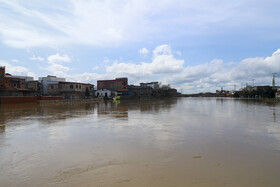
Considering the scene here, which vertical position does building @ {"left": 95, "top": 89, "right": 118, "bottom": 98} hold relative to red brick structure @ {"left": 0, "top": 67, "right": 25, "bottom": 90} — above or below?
below

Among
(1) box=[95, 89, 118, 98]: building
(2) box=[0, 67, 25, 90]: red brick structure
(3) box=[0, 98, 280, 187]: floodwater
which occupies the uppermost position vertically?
(2) box=[0, 67, 25, 90]: red brick structure

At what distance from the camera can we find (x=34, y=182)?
4812 mm

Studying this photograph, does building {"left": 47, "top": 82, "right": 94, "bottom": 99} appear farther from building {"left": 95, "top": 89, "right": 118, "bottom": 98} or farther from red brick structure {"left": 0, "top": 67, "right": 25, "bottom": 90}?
red brick structure {"left": 0, "top": 67, "right": 25, "bottom": 90}

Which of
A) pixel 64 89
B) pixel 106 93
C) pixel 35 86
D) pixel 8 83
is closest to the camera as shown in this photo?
pixel 8 83

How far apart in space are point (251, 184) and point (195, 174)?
1.41 m

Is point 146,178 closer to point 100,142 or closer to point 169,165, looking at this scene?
point 169,165

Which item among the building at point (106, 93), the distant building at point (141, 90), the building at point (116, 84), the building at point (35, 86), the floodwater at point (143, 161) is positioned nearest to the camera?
the floodwater at point (143, 161)

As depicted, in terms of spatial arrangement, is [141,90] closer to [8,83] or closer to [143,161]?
[8,83]

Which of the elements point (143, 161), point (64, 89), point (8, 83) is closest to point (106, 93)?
point (64, 89)

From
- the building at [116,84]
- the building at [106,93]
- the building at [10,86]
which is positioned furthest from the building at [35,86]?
the building at [116,84]

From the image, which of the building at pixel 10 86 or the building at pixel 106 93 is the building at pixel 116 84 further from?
the building at pixel 10 86

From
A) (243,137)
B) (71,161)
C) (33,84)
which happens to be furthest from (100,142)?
(33,84)

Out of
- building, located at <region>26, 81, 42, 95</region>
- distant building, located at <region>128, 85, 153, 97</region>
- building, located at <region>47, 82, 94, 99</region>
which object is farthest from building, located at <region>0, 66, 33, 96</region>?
distant building, located at <region>128, 85, 153, 97</region>

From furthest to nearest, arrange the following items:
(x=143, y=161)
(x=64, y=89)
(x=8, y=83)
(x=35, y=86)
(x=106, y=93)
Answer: (x=106, y=93), (x=64, y=89), (x=35, y=86), (x=8, y=83), (x=143, y=161)
